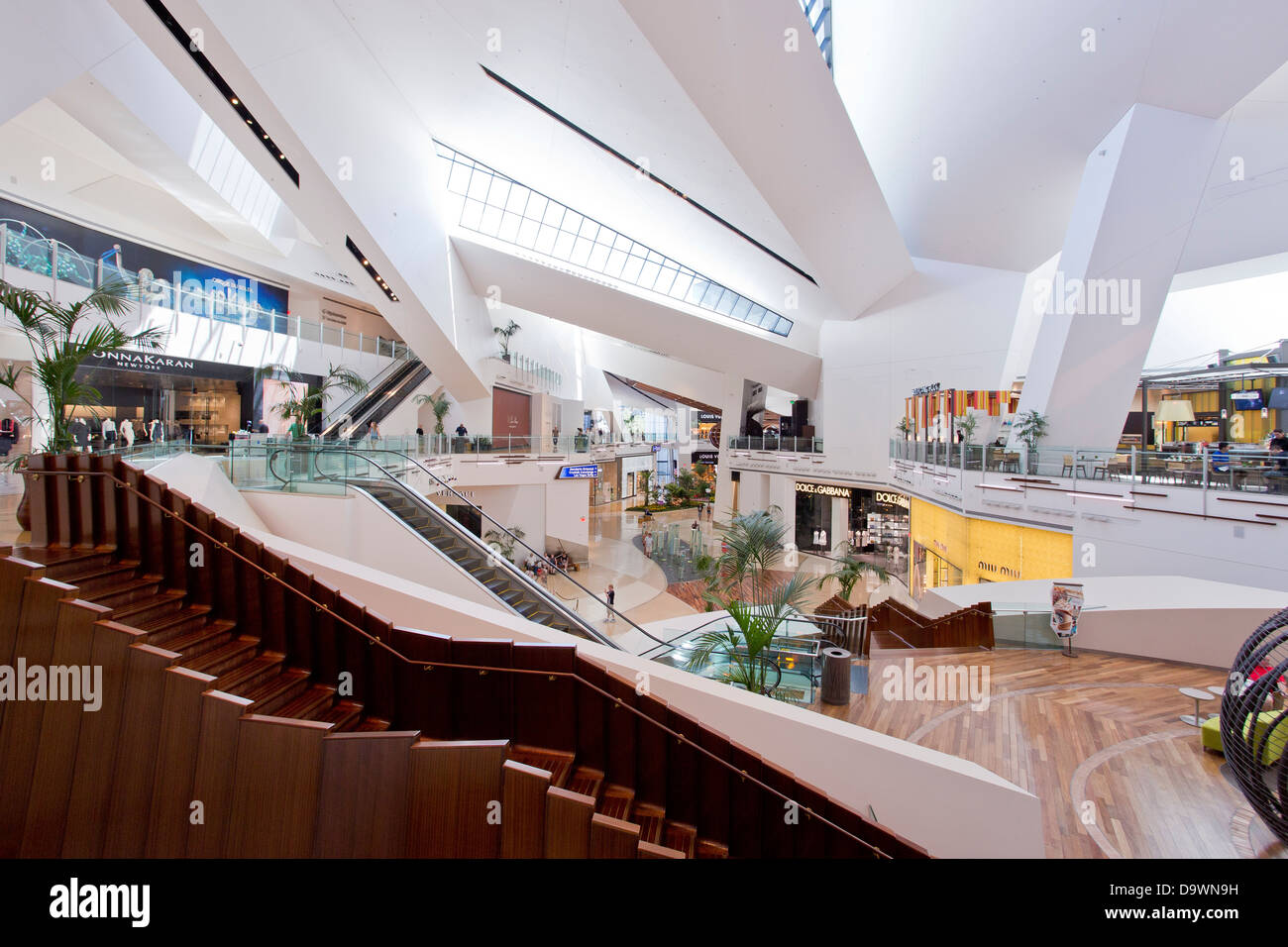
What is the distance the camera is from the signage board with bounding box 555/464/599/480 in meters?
17.8

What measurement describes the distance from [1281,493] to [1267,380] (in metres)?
7.97

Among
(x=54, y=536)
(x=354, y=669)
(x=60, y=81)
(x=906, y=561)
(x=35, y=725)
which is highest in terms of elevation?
(x=60, y=81)

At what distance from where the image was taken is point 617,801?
9.87ft

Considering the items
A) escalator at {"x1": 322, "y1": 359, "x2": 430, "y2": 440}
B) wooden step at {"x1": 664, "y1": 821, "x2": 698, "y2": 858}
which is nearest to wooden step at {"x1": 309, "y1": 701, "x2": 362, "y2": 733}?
wooden step at {"x1": 664, "y1": 821, "x2": 698, "y2": 858}

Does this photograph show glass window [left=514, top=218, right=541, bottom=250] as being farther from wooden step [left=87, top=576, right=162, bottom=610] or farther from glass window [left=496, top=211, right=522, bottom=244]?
wooden step [left=87, top=576, right=162, bottom=610]

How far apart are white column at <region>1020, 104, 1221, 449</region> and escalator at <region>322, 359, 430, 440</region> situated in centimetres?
1365

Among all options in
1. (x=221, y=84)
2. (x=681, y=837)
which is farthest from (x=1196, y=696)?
(x=221, y=84)

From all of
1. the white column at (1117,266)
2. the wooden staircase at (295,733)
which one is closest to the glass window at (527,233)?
the white column at (1117,266)

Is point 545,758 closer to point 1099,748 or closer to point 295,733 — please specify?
point 295,733

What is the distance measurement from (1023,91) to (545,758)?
37.2 feet
